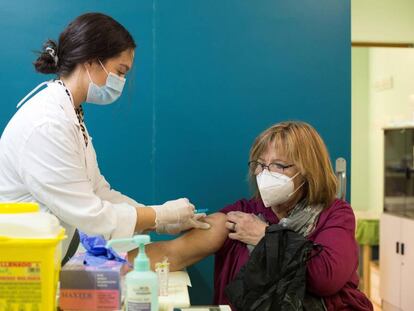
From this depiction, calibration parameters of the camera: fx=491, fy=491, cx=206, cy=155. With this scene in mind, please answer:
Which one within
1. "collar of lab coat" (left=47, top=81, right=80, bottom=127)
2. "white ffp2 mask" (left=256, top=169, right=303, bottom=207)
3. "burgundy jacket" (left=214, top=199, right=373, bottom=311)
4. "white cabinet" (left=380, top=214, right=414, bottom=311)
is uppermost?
"collar of lab coat" (left=47, top=81, right=80, bottom=127)

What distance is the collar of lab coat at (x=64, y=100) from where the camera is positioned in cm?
141

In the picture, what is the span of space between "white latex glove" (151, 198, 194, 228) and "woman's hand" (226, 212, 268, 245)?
163mm

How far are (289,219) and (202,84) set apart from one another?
758 millimetres

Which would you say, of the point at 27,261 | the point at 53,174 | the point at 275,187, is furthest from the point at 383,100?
the point at 27,261

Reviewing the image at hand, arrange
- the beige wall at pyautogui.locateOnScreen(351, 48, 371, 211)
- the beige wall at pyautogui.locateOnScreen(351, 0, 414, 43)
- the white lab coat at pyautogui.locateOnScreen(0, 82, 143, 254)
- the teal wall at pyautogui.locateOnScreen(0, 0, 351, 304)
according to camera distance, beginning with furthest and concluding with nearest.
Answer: the beige wall at pyautogui.locateOnScreen(351, 48, 371, 211) < the beige wall at pyautogui.locateOnScreen(351, 0, 414, 43) < the teal wall at pyautogui.locateOnScreen(0, 0, 351, 304) < the white lab coat at pyautogui.locateOnScreen(0, 82, 143, 254)

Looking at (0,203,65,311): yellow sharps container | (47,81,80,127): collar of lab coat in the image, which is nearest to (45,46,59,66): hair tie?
(47,81,80,127): collar of lab coat

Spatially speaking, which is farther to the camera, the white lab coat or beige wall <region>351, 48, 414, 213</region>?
beige wall <region>351, 48, 414, 213</region>

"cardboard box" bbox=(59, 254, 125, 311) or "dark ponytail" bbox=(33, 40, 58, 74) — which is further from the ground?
"dark ponytail" bbox=(33, 40, 58, 74)

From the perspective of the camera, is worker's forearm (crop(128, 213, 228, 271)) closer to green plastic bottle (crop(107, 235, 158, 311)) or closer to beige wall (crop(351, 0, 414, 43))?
green plastic bottle (crop(107, 235, 158, 311))

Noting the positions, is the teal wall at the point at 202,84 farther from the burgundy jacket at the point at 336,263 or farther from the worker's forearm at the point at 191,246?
the burgundy jacket at the point at 336,263

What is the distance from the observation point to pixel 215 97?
6.86 feet

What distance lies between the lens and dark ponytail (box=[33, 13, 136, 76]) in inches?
58.5

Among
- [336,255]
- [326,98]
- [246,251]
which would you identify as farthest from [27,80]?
[336,255]

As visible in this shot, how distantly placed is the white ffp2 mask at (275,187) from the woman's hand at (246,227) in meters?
0.08
